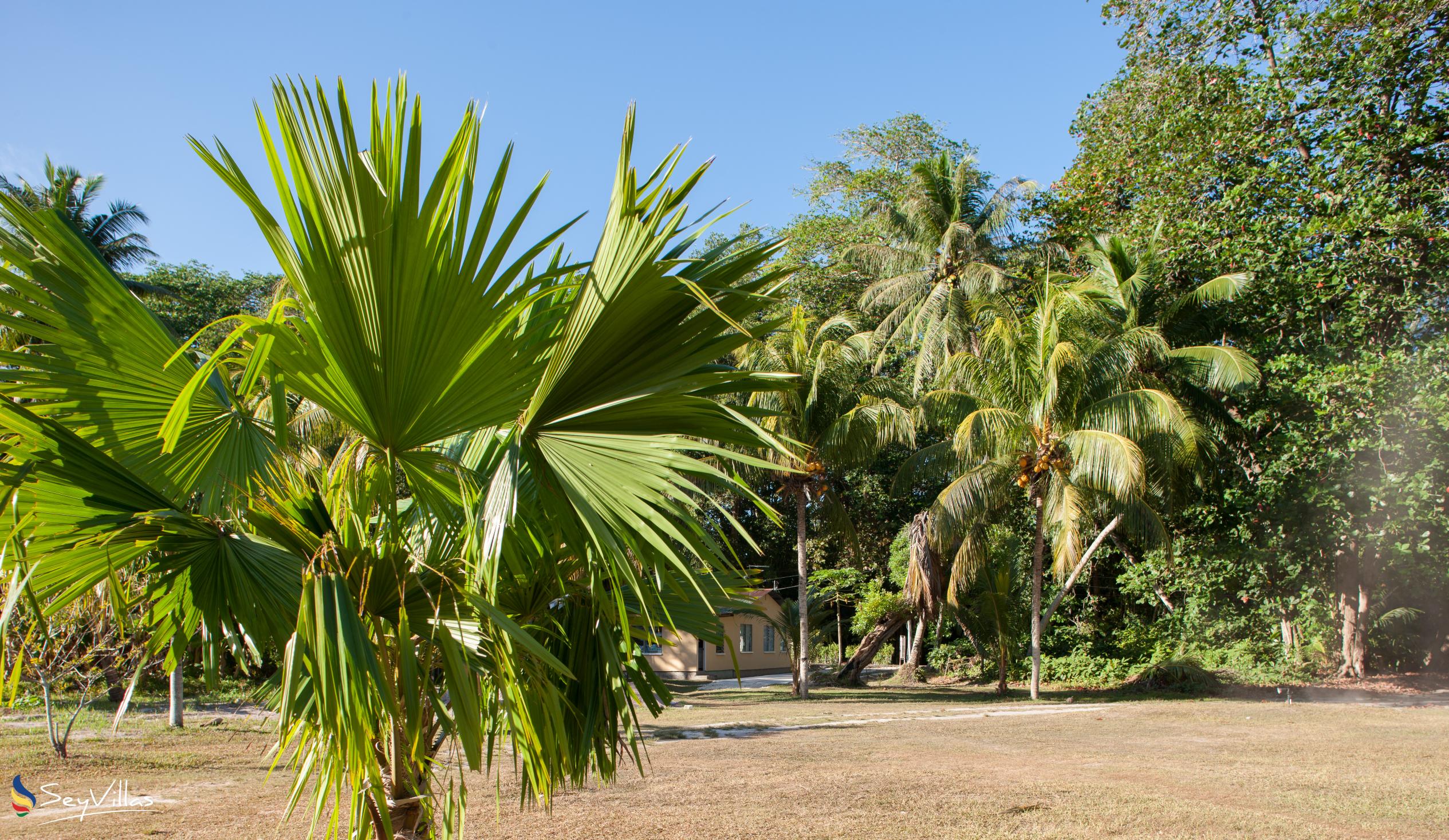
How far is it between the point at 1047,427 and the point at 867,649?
875 centimetres

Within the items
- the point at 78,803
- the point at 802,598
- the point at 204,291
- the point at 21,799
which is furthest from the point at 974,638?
the point at 204,291

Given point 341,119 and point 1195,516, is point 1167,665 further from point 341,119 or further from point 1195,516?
point 341,119

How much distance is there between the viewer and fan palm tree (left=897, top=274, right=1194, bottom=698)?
18.0 metres

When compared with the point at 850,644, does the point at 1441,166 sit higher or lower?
higher

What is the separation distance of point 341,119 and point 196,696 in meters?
22.4

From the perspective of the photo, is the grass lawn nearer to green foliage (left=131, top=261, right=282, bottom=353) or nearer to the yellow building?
the yellow building

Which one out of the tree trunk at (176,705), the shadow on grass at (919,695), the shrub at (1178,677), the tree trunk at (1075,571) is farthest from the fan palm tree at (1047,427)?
the tree trunk at (176,705)

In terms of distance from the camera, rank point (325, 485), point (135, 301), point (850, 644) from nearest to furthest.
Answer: point (135, 301) < point (325, 485) < point (850, 644)

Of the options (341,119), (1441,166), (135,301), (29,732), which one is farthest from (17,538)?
(1441,166)

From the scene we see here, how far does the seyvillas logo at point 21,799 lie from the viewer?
283 inches

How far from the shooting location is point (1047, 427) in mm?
19062

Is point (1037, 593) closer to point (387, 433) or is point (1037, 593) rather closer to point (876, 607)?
point (876, 607)

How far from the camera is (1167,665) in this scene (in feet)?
68.5

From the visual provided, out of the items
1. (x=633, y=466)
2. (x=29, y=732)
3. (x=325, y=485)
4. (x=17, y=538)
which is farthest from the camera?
(x=29, y=732)
